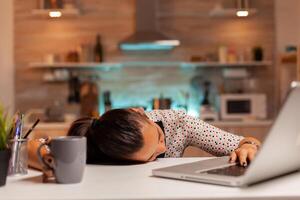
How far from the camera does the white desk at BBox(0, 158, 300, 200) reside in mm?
843

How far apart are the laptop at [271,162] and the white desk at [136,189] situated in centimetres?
2

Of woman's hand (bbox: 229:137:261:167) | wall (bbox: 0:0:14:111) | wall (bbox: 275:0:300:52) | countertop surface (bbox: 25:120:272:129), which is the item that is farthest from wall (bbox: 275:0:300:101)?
woman's hand (bbox: 229:137:261:167)

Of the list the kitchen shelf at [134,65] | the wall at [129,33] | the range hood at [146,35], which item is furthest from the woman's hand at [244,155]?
the wall at [129,33]

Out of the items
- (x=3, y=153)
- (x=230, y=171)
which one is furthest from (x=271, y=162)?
(x=3, y=153)

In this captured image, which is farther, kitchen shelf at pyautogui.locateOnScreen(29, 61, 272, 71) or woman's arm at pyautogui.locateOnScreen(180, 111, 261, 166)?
kitchen shelf at pyautogui.locateOnScreen(29, 61, 272, 71)

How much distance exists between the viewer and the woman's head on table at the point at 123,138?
120cm

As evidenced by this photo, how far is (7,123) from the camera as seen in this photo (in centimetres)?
110

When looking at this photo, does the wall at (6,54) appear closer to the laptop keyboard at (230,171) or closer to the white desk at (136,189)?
the white desk at (136,189)

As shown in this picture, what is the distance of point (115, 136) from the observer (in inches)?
47.0

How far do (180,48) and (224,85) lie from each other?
609mm

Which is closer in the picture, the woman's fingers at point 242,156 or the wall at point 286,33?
the woman's fingers at point 242,156

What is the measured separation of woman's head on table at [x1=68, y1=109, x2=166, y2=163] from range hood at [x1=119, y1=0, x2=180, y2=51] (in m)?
2.95

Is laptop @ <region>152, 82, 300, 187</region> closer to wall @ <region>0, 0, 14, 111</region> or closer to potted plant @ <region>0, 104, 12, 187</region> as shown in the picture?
potted plant @ <region>0, 104, 12, 187</region>

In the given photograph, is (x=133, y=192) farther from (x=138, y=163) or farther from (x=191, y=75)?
(x=191, y=75)
